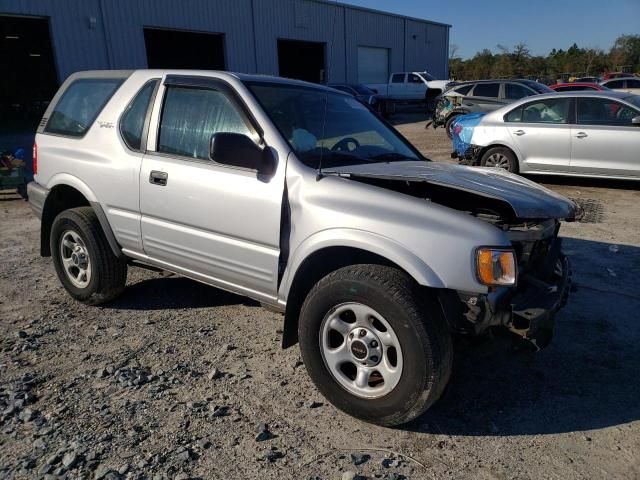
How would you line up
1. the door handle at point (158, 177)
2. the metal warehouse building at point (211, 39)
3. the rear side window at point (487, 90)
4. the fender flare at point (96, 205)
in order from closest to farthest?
the door handle at point (158, 177) < the fender flare at point (96, 205) < the rear side window at point (487, 90) < the metal warehouse building at point (211, 39)

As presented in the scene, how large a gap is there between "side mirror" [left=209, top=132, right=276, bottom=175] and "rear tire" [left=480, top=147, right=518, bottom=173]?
22.5 feet

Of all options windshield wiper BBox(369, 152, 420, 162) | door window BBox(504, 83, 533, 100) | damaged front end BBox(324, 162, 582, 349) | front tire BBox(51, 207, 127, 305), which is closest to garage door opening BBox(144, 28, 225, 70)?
door window BBox(504, 83, 533, 100)

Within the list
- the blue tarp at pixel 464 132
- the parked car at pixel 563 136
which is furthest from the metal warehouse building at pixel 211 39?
the parked car at pixel 563 136

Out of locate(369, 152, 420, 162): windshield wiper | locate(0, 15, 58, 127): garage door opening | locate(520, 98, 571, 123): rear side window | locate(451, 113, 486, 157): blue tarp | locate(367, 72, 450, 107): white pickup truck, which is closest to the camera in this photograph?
locate(369, 152, 420, 162): windshield wiper

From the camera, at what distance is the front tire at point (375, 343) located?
2.56 meters

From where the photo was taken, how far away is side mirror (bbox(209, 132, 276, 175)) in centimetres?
292

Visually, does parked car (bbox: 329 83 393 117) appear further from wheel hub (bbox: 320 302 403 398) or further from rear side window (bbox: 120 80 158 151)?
wheel hub (bbox: 320 302 403 398)

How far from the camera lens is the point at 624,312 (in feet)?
13.7

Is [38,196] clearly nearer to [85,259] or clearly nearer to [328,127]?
[85,259]

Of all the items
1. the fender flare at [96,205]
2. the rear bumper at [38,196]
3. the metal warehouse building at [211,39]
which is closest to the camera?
the fender flare at [96,205]

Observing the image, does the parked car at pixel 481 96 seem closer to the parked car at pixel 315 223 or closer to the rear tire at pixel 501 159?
the rear tire at pixel 501 159

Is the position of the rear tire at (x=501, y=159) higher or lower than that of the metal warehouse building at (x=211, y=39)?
lower

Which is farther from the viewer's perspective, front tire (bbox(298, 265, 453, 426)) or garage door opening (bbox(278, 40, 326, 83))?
garage door opening (bbox(278, 40, 326, 83))

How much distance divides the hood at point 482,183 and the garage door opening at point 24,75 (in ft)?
79.2
